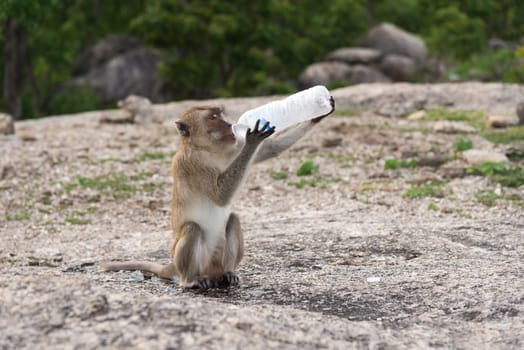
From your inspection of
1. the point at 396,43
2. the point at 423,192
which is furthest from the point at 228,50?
the point at 423,192

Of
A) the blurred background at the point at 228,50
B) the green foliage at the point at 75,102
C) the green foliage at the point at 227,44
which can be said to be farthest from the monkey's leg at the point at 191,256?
the green foliage at the point at 75,102

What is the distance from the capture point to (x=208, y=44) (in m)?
25.8

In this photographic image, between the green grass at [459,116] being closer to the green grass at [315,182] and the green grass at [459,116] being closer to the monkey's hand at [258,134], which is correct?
the green grass at [315,182]

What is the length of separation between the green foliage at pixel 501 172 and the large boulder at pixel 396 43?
60.7 feet

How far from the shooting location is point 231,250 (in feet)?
20.4

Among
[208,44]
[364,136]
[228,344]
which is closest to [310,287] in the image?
[228,344]

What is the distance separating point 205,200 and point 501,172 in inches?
230

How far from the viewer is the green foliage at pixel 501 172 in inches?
402

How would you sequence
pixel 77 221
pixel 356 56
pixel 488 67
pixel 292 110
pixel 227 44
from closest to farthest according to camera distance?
pixel 292 110 < pixel 77 221 < pixel 227 44 < pixel 356 56 < pixel 488 67

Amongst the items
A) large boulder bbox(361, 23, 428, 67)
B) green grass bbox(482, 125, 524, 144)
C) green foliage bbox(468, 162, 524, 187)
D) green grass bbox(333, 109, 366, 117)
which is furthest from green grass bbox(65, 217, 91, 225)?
large boulder bbox(361, 23, 428, 67)

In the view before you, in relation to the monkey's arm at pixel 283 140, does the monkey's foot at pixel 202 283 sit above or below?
below

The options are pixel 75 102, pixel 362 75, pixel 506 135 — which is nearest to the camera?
pixel 506 135

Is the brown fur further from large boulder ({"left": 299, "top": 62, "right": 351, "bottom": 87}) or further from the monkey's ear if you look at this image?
large boulder ({"left": 299, "top": 62, "right": 351, "bottom": 87})

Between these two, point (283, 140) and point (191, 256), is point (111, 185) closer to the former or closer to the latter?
point (283, 140)
